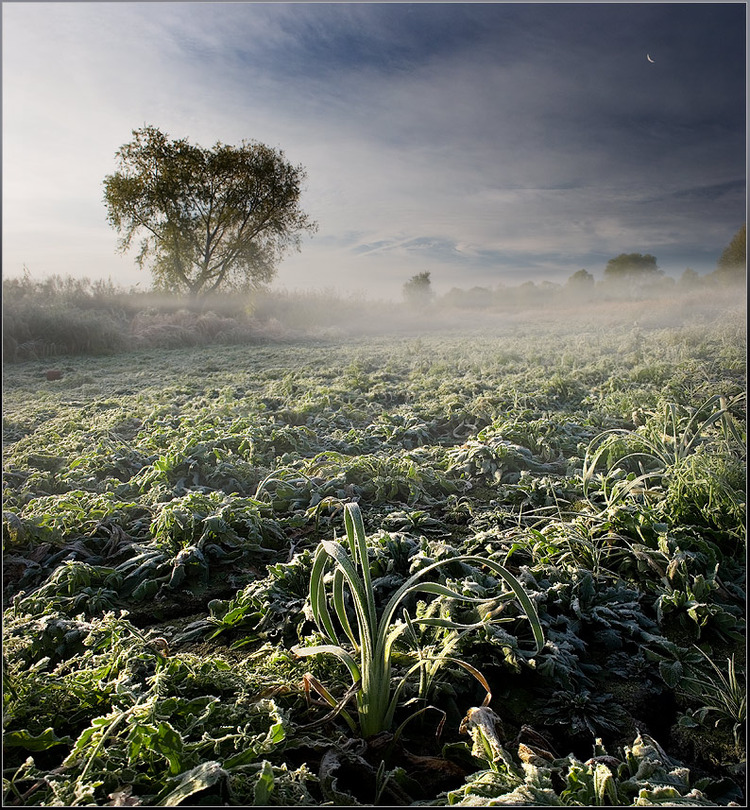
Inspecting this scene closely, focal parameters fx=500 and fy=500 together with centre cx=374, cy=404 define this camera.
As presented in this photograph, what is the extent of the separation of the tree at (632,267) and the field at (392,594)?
0.50 metres

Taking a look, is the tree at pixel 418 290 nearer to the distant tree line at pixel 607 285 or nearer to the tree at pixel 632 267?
the distant tree line at pixel 607 285

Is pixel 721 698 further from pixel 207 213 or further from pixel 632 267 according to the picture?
pixel 207 213

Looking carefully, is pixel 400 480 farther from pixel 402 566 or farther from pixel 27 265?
pixel 27 265

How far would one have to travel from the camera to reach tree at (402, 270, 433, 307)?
7.45ft

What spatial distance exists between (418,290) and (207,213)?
3.59 feet

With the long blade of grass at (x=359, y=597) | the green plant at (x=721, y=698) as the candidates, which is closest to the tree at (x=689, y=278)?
the green plant at (x=721, y=698)

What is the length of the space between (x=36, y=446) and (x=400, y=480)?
1993 mm

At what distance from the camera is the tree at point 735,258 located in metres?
1.96

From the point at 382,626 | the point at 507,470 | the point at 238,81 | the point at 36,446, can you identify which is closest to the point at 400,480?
the point at 507,470

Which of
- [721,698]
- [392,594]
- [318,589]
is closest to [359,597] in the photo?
[318,589]

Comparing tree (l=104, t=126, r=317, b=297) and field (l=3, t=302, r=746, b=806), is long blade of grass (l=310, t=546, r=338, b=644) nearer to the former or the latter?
field (l=3, t=302, r=746, b=806)

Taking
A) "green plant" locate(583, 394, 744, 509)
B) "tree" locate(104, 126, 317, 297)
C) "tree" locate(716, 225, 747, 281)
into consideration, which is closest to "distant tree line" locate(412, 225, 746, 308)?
"tree" locate(716, 225, 747, 281)

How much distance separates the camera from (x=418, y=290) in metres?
2.33

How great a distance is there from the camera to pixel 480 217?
7.18 feet
